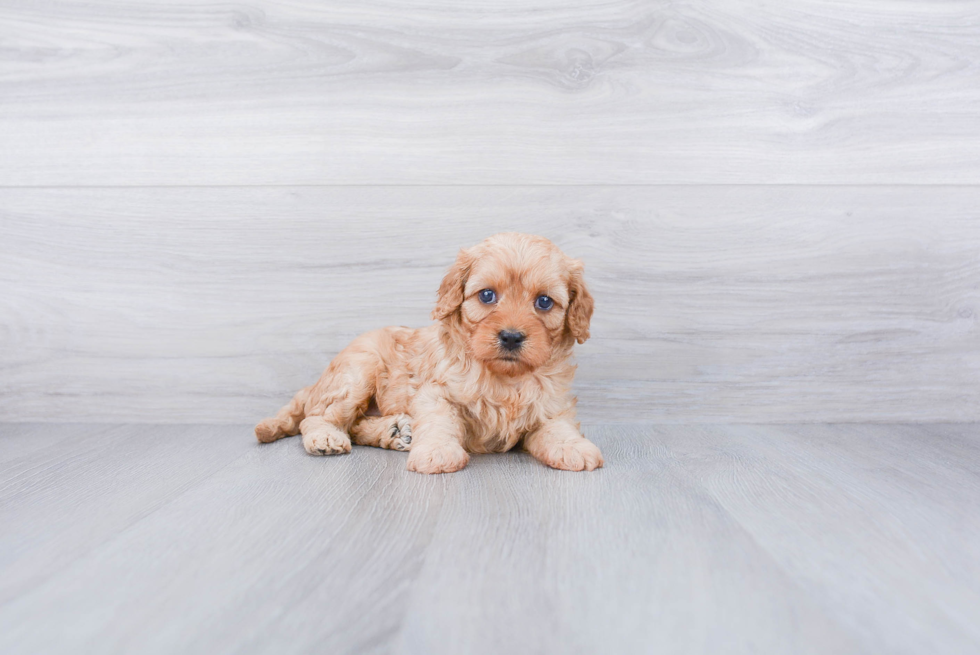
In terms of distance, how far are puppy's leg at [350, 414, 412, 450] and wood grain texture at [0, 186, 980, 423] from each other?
430 mm

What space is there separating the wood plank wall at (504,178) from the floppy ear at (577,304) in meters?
0.47

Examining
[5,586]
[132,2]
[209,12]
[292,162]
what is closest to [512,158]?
[292,162]

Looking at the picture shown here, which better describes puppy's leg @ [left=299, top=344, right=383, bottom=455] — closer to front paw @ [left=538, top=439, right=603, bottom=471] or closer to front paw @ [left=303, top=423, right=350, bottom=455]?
front paw @ [left=303, top=423, right=350, bottom=455]

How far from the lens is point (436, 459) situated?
1572 mm

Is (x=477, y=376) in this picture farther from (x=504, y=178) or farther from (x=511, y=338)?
(x=504, y=178)

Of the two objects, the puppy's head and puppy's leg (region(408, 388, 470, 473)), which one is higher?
the puppy's head

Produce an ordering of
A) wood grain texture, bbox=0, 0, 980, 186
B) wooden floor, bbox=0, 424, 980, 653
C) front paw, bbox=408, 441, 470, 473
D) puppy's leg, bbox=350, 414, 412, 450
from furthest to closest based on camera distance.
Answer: wood grain texture, bbox=0, 0, 980, 186 < puppy's leg, bbox=350, 414, 412, 450 < front paw, bbox=408, 441, 470, 473 < wooden floor, bbox=0, 424, 980, 653

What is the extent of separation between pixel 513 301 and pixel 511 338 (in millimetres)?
124

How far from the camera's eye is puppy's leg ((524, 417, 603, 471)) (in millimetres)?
1614

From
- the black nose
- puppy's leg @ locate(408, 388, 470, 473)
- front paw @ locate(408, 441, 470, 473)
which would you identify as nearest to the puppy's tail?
puppy's leg @ locate(408, 388, 470, 473)

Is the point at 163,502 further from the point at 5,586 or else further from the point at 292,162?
the point at 292,162

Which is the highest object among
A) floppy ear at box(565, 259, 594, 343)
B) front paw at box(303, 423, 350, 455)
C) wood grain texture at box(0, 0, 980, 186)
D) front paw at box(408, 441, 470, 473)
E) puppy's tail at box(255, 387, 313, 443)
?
wood grain texture at box(0, 0, 980, 186)

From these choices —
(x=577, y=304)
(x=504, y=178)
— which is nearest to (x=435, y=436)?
(x=577, y=304)

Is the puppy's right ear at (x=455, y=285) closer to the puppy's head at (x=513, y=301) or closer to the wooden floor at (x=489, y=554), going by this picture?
the puppy's head at (x=513, y=301)
